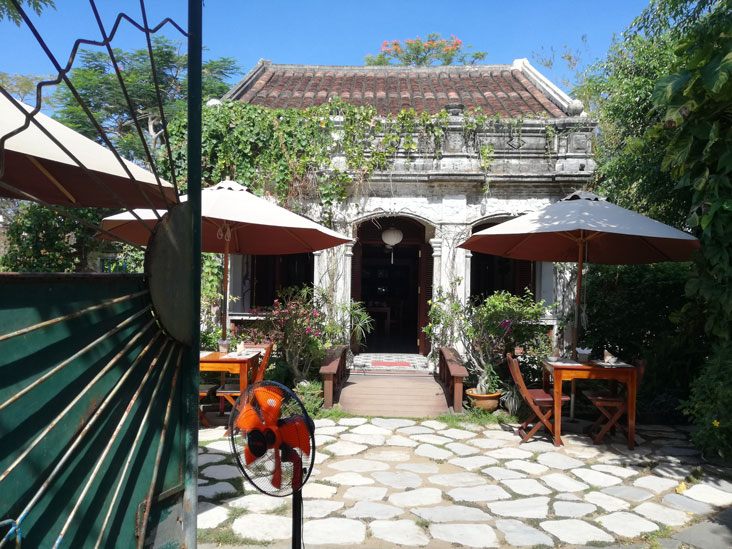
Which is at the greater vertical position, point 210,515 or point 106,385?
point 106,385

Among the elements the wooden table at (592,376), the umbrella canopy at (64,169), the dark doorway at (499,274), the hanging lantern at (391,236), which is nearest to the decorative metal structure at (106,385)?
the umbrella canopy at (64,169)

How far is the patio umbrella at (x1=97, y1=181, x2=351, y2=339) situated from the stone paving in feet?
7.63

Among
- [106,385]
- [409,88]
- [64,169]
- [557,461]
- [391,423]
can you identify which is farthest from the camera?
[409,88]

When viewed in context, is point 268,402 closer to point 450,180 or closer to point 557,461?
point 557,461

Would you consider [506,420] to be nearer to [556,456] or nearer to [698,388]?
[556,456]

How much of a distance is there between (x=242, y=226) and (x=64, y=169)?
127 inches

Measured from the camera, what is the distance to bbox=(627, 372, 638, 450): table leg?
5547mm

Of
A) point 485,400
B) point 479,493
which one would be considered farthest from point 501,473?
point 485,400

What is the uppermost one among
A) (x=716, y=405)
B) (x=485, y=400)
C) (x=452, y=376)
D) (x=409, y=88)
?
(x=409, y=88)

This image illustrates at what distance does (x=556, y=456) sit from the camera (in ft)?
17.4

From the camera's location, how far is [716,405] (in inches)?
195

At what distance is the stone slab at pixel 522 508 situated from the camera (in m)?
3.88

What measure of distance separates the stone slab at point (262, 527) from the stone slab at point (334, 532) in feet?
0.32

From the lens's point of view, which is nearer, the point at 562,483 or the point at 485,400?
the point at 562,483
